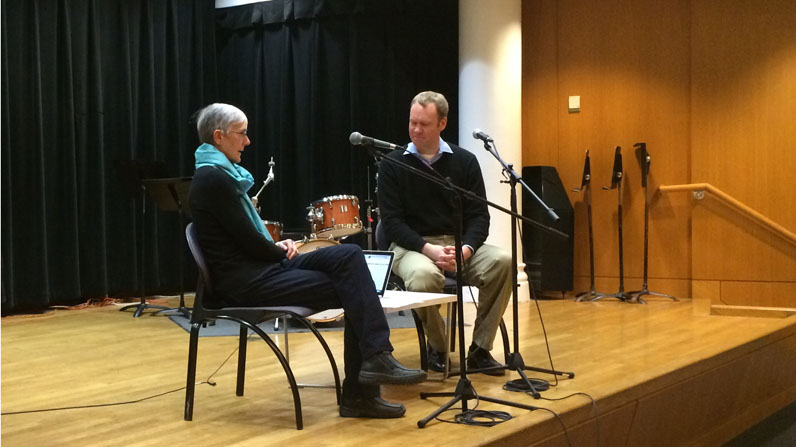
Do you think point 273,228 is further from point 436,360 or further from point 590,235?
point 590,235

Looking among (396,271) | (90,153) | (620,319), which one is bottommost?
(620,319)

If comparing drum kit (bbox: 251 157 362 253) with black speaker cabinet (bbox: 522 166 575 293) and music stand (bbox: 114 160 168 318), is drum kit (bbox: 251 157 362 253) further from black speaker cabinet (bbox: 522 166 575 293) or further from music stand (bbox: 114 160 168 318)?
black speaker cabinet (bbox: 522 166 575 293)

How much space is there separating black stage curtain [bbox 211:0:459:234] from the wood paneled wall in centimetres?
94

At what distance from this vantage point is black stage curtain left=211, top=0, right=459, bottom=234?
23.5 ft

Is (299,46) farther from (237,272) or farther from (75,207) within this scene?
(237,272)

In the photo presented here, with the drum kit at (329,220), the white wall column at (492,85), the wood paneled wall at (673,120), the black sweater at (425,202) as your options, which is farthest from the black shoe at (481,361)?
the wood paneled wall at (673,120)

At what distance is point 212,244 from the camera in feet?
9.34

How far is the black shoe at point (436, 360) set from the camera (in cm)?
368

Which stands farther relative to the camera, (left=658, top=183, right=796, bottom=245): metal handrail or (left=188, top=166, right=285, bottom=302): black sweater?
(left=658, top=183, right=796, bottom=245): metal handrail

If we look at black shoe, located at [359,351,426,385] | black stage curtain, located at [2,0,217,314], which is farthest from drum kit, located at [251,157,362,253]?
black shoe, located at [359,351,426,385]

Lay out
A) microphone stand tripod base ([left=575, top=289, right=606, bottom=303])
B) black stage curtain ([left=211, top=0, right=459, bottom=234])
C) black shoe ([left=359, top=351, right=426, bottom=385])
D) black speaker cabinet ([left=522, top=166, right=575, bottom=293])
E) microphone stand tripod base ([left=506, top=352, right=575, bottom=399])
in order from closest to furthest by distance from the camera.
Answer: black shoe ([left=359, top=351, right=426, bottom=385])
microphone stand tripod base ([left=506, top=352, right=575, bottom=399])
microphone stand tripod base ([left=575, top=289, right=606, bottom=303])
black speaker cabinet ([left=522, top=166, right=575, bottom=293])
black stage curtain ([left=211, top=0, right=459, bottom=234])

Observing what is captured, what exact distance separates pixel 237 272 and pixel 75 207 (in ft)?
13.0

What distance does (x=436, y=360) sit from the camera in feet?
12.2

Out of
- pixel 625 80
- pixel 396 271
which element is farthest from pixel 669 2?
pixel 396 271
